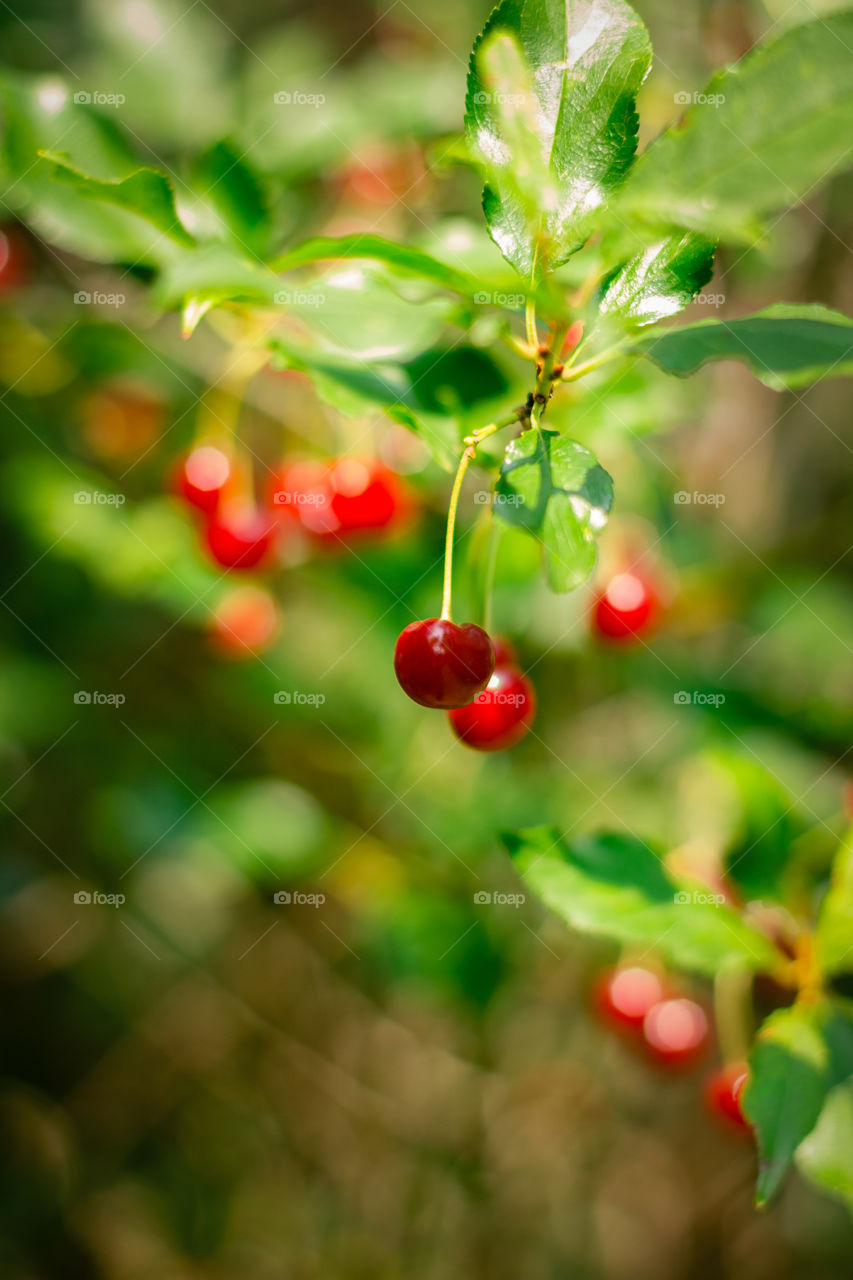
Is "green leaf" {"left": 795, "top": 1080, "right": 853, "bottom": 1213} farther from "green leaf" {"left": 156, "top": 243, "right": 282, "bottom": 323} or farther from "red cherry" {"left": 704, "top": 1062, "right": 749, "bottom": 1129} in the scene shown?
"green leaf" {"left": 156, "top": 243, "right": 282, "bottom": 323}

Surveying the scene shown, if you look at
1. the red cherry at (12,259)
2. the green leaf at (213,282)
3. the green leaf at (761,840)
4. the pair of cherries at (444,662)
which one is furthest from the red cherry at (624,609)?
the red cherry at (12,259)

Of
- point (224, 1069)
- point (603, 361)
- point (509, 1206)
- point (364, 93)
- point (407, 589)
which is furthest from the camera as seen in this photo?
point (224, 1069)

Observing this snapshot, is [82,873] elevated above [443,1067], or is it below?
above

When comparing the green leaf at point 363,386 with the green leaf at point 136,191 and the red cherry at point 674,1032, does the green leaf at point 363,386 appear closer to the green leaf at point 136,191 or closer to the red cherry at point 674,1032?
the green leaf at point 136,191

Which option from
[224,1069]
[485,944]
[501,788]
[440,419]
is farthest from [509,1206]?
[440,419]

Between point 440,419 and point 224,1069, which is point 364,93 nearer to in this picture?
point 440,419

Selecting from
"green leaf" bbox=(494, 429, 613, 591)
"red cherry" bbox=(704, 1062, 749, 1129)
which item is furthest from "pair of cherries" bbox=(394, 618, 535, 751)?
"red cherry" bbox=(704, 1062, 749, 1129)

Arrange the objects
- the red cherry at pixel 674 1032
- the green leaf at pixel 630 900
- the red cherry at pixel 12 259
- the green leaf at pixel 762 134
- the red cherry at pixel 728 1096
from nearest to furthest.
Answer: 1. the green leaf at pixel 762 134
2. the green leaf at pixel 630 900
3. the red cherry at pixel 728 1096
4. the red cherry at pixel 674 1032
5. the red cherry at pixel 12 259
